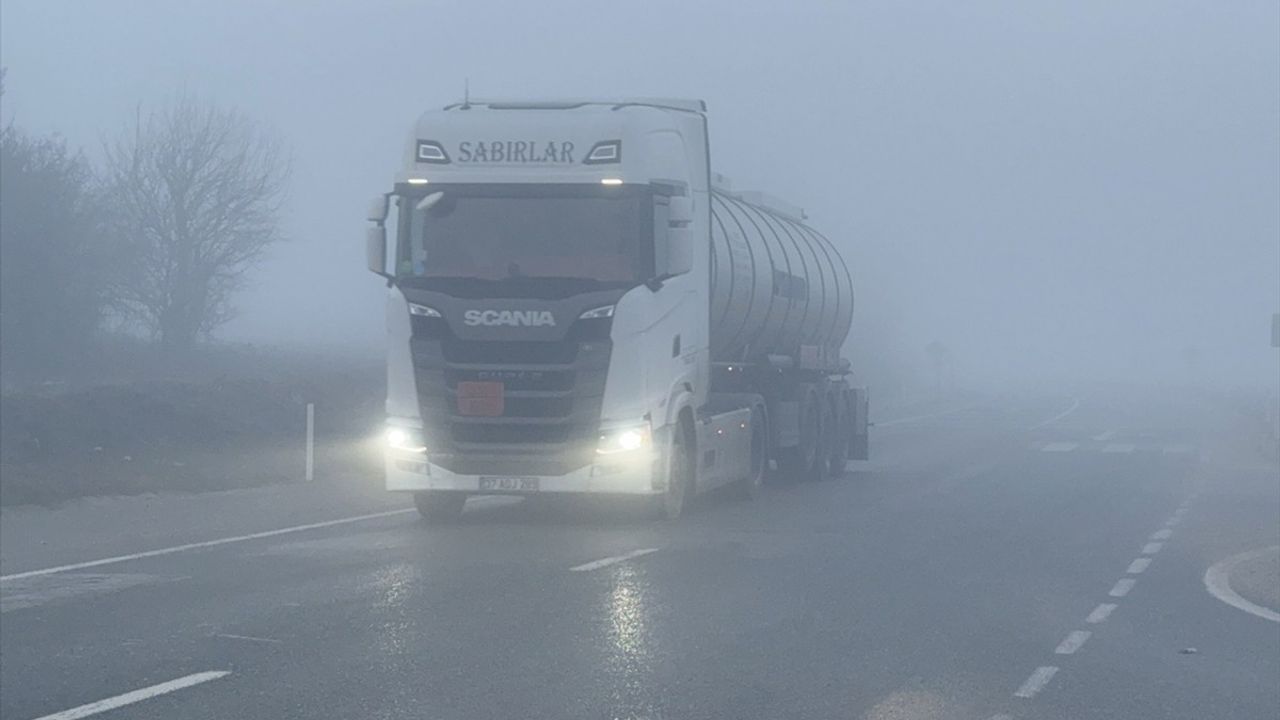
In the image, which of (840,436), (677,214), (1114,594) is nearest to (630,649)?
(1114,594)

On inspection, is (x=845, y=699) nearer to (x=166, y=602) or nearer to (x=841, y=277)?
(x=166, y=602)

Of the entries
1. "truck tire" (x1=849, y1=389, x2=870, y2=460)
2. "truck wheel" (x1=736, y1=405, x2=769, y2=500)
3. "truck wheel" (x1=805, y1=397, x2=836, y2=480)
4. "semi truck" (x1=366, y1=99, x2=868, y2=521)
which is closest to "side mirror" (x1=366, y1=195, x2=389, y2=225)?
"semi truck" (x1=366, y1=99, x2=868, y2=521)

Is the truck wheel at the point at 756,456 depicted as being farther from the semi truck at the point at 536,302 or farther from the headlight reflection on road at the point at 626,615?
the headlight reflection on road at the point at 626,615

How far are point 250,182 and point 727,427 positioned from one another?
30.2 meters

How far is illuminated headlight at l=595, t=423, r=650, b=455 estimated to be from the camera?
16891 millimetres

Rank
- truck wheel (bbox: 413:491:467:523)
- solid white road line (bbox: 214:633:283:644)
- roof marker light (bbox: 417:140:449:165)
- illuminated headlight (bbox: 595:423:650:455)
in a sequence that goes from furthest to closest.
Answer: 1. truck wheel (bbox: 413:491:467:523)
2. roof marker light (bbox: 417:140:449:165)
3. illuminated headlight (bbox: 595:423:650:455)
4. solid white road line (bbox: 214:633:283:644)

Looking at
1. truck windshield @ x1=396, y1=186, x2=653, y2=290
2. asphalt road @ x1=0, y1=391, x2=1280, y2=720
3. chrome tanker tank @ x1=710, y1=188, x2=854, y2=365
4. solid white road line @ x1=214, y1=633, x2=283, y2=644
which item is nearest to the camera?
asphalt road @ x1=0, y1=391, x2=1280, y2=720

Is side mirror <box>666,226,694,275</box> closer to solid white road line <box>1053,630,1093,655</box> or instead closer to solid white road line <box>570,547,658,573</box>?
solid white road line <box>570,547,658,573</box>

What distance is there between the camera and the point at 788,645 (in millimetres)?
10359

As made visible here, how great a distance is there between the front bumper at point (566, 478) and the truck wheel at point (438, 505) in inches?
31.5

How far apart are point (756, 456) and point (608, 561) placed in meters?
8.19

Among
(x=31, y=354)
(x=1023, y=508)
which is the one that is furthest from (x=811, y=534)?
(x=31, y=354)

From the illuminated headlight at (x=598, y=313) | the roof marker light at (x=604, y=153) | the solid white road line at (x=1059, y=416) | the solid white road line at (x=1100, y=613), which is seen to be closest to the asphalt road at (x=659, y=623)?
the solid white road line at (x=1100, y=613)

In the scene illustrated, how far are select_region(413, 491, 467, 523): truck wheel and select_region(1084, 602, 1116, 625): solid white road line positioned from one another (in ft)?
24.3
